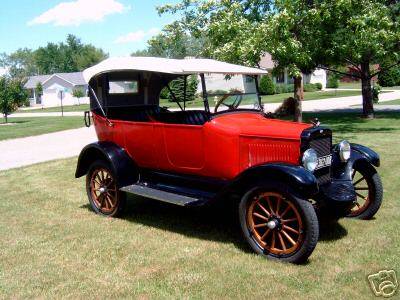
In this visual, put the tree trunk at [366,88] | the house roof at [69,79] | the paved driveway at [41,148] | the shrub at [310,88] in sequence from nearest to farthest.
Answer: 1. the paved driveway at [41,148]
2. the tree trunk at [366,88]
3. the shrub at [310,88]
4. the house roof at [69,79]

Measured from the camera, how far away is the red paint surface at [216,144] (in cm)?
455

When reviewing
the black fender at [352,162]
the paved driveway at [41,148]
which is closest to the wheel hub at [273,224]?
the black fender at [352,162]

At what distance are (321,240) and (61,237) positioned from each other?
2.90 m

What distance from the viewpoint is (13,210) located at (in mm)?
6488

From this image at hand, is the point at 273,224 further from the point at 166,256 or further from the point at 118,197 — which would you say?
the point at 118,197

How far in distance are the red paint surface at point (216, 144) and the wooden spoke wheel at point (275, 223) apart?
1.45 feet

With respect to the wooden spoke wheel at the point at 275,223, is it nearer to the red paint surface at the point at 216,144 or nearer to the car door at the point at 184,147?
the red paint surface at the point at 216,144

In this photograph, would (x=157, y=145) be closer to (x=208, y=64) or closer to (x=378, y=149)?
(x=208, y=64)

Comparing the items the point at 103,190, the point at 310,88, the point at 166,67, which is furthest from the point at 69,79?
the point at 166,67

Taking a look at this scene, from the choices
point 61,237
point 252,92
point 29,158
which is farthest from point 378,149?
point 29,158

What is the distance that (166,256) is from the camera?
178 inches

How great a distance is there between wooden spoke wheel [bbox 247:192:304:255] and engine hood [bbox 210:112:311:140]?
649mm

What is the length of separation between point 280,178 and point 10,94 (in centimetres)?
2463

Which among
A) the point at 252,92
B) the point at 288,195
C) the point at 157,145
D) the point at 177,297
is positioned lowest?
the point at 177,297
